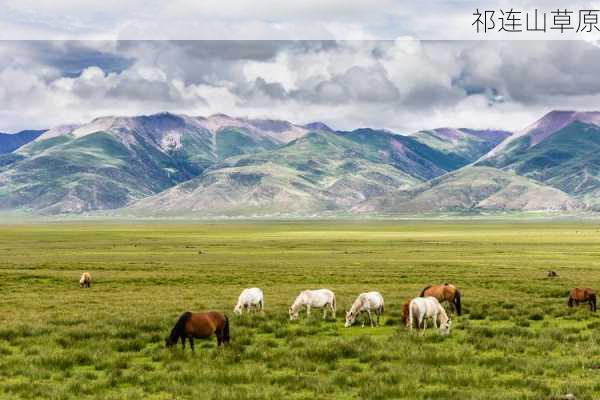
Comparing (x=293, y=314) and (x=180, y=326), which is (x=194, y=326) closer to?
(x=180, y=326)

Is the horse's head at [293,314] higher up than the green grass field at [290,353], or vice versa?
the horse's head at [293,314]

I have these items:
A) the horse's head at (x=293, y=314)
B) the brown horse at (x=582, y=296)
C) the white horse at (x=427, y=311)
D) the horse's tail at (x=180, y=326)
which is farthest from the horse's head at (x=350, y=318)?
the brown horse at (x=582, y=296)

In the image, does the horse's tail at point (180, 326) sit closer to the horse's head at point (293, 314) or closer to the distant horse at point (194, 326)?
Result: the distant horse at point (194, 326)

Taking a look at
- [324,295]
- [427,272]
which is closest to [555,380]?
[324,295]

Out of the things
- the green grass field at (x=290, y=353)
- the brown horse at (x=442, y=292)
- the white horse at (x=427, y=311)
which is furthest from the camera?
the brown horse at (x=442, y=292)

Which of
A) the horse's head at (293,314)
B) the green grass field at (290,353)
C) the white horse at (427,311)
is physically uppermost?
the white horse at (427,311)

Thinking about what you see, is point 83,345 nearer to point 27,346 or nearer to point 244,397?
point 27,346

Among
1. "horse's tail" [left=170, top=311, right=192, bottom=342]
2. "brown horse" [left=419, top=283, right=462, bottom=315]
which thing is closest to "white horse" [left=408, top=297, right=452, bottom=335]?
"brown horse" [left=419, top=283, right=462, bottom=315]

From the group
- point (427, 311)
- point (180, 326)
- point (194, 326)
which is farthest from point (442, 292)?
point (180, 326)

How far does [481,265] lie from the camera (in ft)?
262

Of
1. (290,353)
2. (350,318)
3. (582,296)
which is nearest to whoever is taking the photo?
(290,353)

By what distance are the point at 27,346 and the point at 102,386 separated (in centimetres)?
787

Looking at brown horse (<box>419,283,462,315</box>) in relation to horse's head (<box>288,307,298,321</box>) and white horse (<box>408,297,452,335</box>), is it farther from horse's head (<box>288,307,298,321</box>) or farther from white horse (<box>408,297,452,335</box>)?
horse's head (<box>288,307,298,321</box>)

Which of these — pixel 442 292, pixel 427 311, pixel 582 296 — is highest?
pixel 442 292
